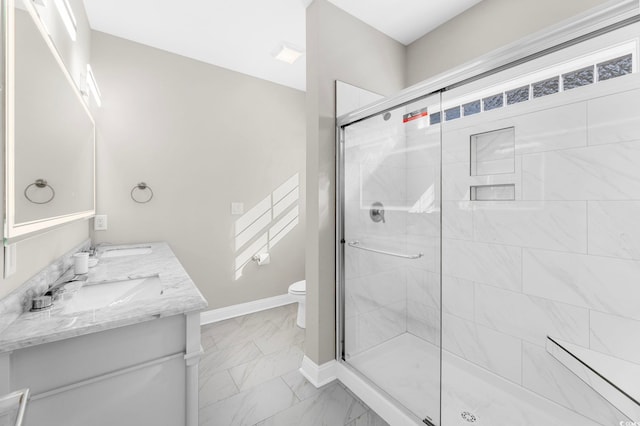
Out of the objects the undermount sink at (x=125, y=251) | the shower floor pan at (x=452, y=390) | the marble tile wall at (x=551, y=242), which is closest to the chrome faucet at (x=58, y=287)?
the undermount sink at (x=125, y=251)

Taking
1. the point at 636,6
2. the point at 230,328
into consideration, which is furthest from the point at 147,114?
the point at 636,6

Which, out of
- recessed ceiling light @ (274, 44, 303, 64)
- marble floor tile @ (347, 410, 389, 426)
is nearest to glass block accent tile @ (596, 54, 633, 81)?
recessed ceiling light @ (274, 44, 303, 64)

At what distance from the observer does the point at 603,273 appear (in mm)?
1481

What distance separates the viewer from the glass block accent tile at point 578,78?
1.50 meters

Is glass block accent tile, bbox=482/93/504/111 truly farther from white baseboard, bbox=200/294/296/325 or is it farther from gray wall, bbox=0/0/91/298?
gray wall, bbox=0/0/91/298

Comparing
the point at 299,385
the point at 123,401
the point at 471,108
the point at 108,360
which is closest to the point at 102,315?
the point at 108,360

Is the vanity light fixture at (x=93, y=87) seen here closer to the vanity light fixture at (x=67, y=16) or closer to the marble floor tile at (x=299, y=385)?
the vanity light fixture at (x=67, y=16)

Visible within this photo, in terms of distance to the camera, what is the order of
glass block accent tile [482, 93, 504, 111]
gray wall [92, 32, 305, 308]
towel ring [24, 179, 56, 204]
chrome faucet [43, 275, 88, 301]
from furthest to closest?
gray wall [92, 32, 305, 308]
glass block accent tile [482, 93, 504, 111]
chrome faucet [43, 275, 88, 301]
towel ring [24, 179, 56, 204]

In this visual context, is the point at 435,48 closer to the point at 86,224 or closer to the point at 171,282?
the point at 171,282

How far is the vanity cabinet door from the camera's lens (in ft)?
2.99

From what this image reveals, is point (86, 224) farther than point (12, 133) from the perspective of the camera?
Yes

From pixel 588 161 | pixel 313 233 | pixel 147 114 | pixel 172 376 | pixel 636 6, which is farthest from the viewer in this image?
pixel 147 114

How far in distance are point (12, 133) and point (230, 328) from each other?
2296 mm

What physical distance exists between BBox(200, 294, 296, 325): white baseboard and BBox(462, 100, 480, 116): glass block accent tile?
2.22 m
